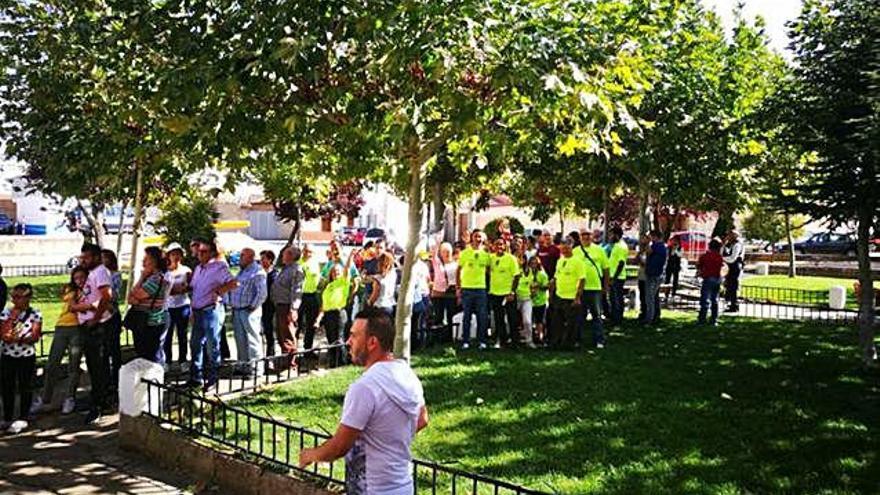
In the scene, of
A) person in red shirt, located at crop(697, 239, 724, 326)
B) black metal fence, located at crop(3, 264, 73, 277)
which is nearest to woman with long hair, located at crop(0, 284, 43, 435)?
person in red shirt, located at crop(697, 239, 724, 326)

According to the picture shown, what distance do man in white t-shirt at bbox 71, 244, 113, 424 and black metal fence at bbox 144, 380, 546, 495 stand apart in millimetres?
1005

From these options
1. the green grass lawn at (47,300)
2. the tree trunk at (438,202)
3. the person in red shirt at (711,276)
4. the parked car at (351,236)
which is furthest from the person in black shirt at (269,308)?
the parked car at (351,236)

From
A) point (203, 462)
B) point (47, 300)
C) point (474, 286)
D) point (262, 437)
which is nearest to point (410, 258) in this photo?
point (262, 437)

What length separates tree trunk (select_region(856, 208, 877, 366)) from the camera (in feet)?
31.6

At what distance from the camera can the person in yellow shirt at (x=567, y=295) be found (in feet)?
35.5

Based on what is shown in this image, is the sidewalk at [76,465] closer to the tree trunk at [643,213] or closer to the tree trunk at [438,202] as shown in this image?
the tree trunk at [643,213]

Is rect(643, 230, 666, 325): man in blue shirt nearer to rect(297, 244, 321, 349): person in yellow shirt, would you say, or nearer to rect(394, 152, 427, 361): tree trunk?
rect(297, 244, 321, 349): person in yellow shirt

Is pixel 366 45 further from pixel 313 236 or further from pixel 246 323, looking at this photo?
pixel 313 236

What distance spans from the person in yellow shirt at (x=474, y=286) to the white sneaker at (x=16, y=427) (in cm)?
590

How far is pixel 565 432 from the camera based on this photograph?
6875 mm

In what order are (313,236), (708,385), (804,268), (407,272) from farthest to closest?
(313,236), (804,268), (708,385), (407,272)

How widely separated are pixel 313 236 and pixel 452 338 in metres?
43.6

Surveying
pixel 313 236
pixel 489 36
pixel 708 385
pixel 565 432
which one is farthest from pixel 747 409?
pixel 313 236

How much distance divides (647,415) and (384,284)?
3.99 metres
